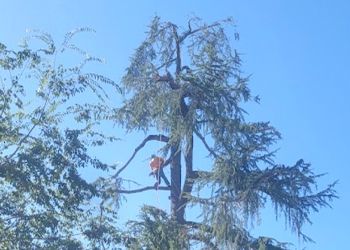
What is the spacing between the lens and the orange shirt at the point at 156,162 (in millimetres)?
15171

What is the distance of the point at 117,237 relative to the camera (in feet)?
33.9

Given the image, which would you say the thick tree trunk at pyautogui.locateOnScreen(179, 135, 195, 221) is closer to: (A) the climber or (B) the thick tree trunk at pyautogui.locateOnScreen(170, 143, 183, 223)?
(B) the thick tree trunk at pyautogui.locateOnScreen(170, 143, 183, 223)

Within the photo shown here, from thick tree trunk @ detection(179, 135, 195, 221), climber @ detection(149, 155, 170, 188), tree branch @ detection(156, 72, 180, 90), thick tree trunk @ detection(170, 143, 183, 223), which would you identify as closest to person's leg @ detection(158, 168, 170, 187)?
climber @ detection(149, 155, 170, 188)

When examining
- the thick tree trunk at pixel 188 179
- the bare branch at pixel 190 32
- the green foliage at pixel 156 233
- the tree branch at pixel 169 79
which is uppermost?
the bare branch at pixel 190 32

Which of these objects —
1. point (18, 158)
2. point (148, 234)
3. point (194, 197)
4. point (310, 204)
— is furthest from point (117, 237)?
point (310, 204)

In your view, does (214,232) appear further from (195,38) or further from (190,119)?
(195,38)

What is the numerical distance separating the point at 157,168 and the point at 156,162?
8.1 inches

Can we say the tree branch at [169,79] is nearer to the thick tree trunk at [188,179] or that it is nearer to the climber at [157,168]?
the thick tree trunk at [188,179]

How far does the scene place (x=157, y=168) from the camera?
15.3 metres

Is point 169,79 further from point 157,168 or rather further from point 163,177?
point 163,177

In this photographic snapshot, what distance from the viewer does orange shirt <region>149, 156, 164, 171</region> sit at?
15171mm

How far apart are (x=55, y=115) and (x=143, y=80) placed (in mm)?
7285

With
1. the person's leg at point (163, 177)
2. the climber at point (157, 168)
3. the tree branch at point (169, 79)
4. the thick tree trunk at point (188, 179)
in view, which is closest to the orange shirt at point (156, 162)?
the climber at point (157, 168)

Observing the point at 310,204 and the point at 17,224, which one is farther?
the point at 310,204
